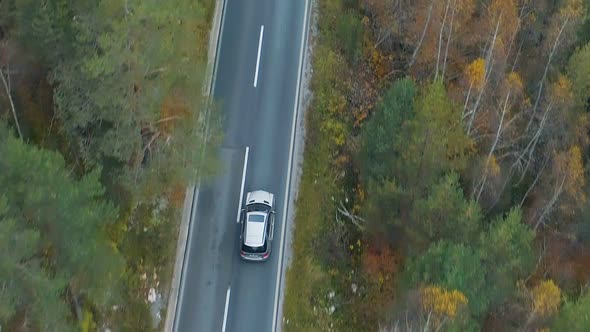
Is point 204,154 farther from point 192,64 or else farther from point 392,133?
point 392,133

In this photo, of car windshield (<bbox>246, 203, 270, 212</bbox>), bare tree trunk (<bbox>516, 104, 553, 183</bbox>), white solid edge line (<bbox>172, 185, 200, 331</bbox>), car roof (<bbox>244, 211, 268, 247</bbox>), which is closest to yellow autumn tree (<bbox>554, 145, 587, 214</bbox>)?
bare tree trunk (<bbox>516, 104, 553, 183</bbox>)

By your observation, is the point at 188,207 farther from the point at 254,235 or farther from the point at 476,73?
the point at 476,73

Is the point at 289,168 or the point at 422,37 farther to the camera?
the point at 422,37

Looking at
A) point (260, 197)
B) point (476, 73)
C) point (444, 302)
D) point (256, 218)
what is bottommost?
point (444, 302)

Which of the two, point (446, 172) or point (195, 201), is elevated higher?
point (446, 172)

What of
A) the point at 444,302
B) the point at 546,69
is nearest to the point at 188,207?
the point at 444,302

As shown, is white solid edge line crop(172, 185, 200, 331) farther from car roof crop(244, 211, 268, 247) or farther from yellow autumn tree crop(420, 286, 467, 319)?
yellow autumn tree crop(420, 286, 467, 319)

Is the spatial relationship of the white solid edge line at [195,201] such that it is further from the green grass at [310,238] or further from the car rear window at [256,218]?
the green grass at [310,238]

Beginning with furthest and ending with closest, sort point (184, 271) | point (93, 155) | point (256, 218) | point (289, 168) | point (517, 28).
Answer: point (289, 168) < point (517, 28) < point (184, 271) < point (256, 218) < point (93, 155)
